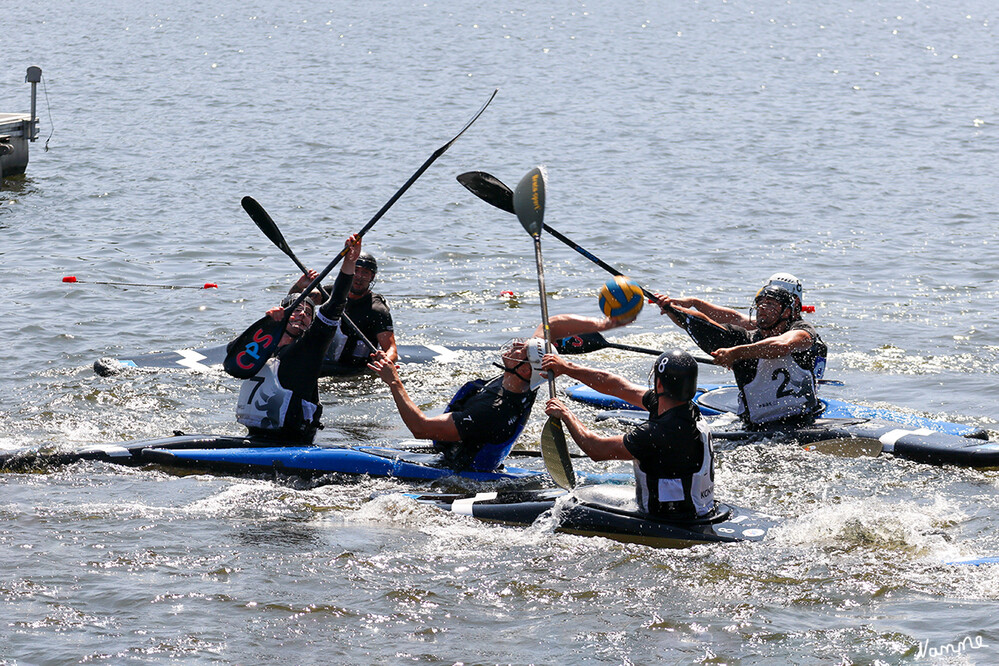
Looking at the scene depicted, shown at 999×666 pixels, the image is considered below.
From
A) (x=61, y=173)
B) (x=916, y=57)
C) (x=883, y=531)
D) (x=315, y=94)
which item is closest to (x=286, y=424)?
(x=883, y=531)

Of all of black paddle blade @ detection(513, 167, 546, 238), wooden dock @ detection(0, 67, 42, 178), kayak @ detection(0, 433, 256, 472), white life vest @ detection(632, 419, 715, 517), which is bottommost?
kayak @ detection(0, 433, 256, 472)

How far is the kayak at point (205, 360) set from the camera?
10867 mm

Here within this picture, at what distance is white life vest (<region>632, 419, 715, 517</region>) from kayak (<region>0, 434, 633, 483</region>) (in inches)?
35.1

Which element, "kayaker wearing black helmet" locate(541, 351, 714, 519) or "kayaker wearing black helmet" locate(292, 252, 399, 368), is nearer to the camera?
"kayaker wearing black helmet" locate(541, 351, 714, 519)

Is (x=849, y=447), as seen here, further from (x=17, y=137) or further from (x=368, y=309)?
(x=17, y=137)

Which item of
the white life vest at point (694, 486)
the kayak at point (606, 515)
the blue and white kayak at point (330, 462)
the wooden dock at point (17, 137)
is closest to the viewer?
the white life vest at point (694, 486)

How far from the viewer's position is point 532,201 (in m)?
8.45

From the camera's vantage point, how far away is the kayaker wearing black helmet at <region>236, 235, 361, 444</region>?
791 cm

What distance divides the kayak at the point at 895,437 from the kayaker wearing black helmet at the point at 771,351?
0.55 ft

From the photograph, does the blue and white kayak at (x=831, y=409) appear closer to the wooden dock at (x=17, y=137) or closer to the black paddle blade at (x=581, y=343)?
the black paddle blade at (x=581, y=343)

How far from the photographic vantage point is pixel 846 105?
2941 centimetres

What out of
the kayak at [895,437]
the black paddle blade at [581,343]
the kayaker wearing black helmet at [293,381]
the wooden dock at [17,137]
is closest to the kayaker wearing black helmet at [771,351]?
the kayak at [895,437]

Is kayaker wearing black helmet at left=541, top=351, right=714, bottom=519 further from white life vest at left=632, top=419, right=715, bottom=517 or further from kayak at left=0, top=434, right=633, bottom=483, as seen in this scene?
kayak at left=0, top=434, right=633, bottom=483

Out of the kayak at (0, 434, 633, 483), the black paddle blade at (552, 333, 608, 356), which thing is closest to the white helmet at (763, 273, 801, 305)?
the black paddle blade at (552, 333, 608, 356)
